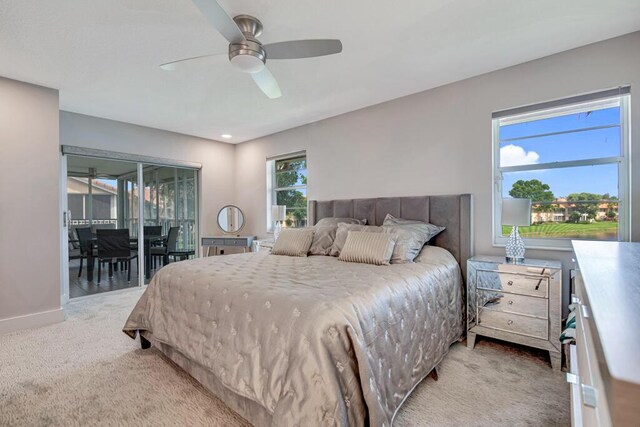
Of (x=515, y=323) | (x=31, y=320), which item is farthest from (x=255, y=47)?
(x=31, y=320)

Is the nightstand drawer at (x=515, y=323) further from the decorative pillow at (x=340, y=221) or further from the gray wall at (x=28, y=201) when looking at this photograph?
the gray wall at (x=28, y=201)

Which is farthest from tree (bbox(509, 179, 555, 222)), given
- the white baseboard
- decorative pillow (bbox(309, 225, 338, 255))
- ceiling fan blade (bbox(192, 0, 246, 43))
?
the white baseboard

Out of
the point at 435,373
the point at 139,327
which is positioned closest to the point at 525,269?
the point at 435,373

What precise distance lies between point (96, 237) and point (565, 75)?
5.83 m

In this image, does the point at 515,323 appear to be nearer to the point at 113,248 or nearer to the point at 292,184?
the point at 292,184

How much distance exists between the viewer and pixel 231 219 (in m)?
5.58

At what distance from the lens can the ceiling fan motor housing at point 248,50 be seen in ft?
6.39

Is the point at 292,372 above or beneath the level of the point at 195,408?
above

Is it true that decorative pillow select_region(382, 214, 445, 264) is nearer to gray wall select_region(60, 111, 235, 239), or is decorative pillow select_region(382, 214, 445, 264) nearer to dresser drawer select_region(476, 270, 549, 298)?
dresser drawer select_region(476, 270, 549, 298)

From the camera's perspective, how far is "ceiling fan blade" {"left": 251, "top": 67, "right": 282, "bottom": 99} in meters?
2.24

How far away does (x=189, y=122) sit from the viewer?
14.4 feet

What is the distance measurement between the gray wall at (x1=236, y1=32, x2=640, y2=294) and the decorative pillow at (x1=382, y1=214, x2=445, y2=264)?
1.49 ft

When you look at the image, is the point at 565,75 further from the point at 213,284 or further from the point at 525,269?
the point at 213,284

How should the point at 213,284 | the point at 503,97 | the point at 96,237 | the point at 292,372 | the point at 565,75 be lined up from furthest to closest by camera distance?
the point at 96,237, the point at 503,97, the point at 565,75, the point at 213,284, the point at 292,372
